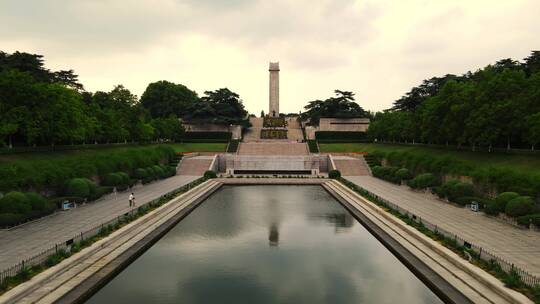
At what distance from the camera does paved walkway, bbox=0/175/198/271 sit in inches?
805

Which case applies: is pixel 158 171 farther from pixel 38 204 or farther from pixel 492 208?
pixel 492 208

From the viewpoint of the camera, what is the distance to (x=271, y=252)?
891 inches

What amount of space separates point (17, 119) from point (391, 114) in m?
62.8

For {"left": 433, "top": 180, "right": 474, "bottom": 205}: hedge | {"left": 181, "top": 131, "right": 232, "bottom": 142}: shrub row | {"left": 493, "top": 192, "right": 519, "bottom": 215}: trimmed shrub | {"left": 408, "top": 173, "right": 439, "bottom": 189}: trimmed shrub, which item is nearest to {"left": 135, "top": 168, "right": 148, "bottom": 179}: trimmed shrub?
{"left": 408, "top": 173, "right": 439, "bottom": 189}: trimmed shrub

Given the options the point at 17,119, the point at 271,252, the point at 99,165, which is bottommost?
the point at 271,252

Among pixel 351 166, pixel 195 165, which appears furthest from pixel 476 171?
pixel 195 165

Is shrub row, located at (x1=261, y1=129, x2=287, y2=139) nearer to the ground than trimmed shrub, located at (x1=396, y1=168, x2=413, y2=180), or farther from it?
farther from it

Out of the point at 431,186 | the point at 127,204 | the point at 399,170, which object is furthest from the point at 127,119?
the point at 431,186

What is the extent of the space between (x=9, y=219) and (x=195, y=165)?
39.3m

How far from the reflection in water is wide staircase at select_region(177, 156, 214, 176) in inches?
1186

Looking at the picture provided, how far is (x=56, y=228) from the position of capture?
84.2 feet

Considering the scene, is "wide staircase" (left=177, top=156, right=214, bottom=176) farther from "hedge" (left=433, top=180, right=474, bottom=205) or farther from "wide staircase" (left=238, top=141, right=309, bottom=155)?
"hedge" (left=433, top=180, right=474, bottom=205)

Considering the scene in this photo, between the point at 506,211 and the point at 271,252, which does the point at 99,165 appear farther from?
the point at 506,211

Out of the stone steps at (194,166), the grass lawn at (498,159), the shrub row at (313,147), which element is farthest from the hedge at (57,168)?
the grass lawn at (498,159)
